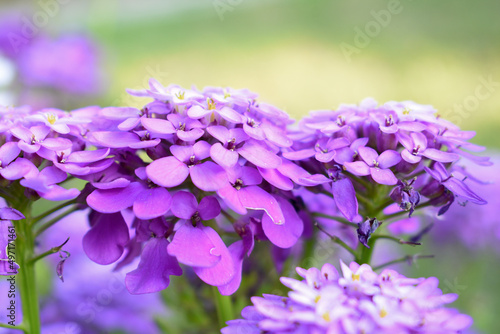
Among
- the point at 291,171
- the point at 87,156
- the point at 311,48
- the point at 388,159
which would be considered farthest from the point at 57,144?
the point at 311,48

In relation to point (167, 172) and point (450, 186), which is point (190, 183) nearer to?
point (167, 172)

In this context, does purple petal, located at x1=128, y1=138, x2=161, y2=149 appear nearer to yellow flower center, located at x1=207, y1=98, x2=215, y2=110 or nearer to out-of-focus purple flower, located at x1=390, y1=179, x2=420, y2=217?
yellow flower center, located at x1=207, y1=98, x2=215, y2=110

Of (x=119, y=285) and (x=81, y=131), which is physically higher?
(x=81, y=131)

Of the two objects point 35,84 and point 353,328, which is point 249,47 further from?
point 353,328

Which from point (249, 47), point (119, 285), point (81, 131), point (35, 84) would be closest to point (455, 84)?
point (249, 47)

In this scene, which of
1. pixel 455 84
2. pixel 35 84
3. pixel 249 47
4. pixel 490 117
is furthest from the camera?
pixel 249 47
